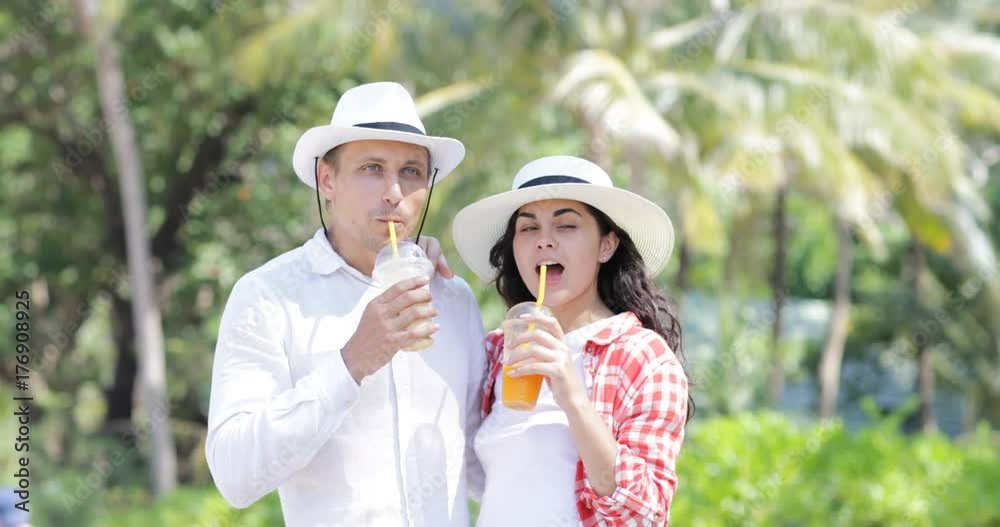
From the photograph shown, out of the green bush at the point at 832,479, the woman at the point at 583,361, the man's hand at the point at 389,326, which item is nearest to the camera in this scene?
the man's hand at the point at 389,326

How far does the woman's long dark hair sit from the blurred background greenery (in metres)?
4.26

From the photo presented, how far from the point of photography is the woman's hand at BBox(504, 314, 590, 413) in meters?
2.76

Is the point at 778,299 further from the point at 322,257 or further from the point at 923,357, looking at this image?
the point at 322,257

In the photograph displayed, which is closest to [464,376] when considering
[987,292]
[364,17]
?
[364,17]

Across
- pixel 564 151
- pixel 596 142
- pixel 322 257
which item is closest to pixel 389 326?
pixel 322 257

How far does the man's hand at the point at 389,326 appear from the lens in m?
2.70

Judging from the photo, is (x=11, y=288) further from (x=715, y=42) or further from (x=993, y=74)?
(x=993, y=74)

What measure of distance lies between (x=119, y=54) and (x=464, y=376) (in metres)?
14.5

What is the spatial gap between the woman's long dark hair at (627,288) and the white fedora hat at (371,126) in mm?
359

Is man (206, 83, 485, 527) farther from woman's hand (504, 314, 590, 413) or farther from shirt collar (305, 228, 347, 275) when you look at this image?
woman's hand (504, 314, 590, 413)

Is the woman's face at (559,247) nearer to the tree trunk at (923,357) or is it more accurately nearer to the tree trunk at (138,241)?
the tree trunk at (138,241)

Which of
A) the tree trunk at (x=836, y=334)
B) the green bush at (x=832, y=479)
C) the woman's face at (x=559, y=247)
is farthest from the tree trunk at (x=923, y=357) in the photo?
the woman's face at (x=559, y=247)

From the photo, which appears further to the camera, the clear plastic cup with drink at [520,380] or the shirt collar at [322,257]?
A: the shirt collar at [322,257]

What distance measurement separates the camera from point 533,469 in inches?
119
